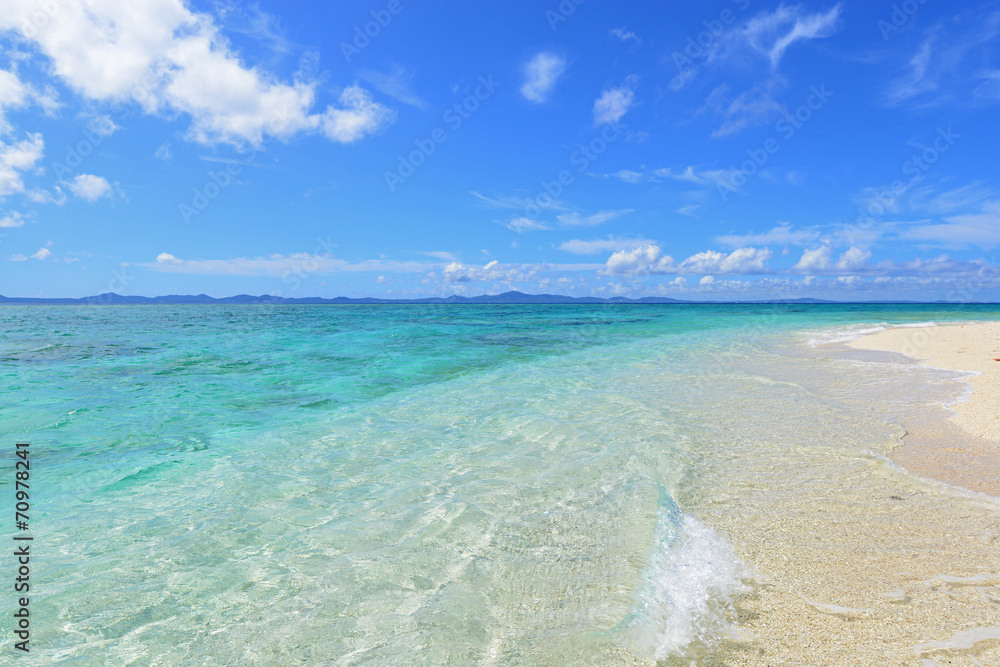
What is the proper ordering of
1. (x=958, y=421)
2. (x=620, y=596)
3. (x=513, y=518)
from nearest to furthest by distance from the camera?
(x=620, y=596), (x=513, y=518), (x=958, y=421)

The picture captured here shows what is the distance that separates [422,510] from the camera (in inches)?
193

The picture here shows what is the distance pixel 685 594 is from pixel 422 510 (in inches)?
104

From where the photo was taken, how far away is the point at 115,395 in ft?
35.8

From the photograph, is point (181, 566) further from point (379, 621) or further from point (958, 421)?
point (958, 421)

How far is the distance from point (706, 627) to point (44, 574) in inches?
204

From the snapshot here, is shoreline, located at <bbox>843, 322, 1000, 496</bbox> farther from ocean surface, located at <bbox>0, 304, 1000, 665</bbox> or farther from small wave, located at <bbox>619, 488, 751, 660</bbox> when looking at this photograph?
small wave, located at <bbox>619, 488, 751, 660</bbox>

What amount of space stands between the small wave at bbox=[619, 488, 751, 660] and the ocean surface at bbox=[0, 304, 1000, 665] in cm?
2

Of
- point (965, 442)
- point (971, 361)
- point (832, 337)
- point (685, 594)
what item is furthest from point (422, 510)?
point (832, 337)

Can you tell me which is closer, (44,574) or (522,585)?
(522,585)

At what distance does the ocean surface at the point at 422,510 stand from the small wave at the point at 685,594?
0.02 meters

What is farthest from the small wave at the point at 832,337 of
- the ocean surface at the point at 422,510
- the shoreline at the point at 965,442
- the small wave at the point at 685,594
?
the small wave at the point at 685,594

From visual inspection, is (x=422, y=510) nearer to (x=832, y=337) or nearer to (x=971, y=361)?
(x=971, y=361)

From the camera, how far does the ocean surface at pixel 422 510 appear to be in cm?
308

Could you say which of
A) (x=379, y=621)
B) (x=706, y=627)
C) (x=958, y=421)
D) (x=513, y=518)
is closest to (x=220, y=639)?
(x=379, y=621)
